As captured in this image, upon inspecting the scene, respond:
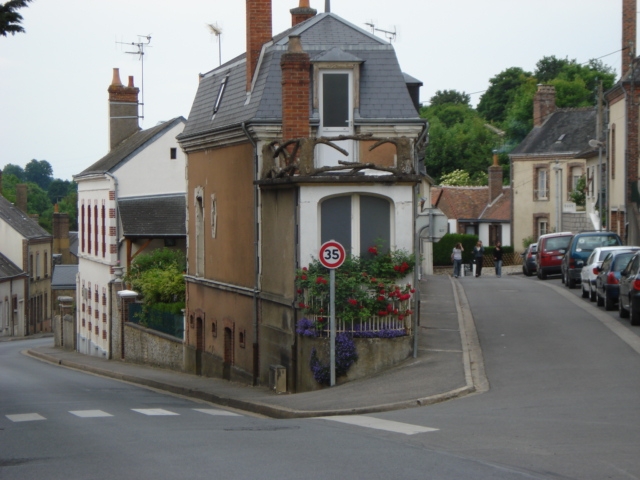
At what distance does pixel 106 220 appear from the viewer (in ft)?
136

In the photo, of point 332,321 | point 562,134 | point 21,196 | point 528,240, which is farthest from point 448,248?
point 332,321

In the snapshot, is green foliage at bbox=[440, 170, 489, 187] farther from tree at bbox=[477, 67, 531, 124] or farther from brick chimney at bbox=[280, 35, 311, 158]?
brick chimney at bbox=[280, 35, 311, 158]

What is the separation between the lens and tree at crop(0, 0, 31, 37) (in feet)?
46.8

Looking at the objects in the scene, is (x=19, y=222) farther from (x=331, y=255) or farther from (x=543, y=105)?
(x=331, y=255)

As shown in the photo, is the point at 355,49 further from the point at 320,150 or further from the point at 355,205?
the point at 355,205

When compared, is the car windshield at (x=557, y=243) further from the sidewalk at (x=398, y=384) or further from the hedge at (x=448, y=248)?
the hedge at (x=448, y=248)

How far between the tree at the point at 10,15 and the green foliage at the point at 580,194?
47.6 metres

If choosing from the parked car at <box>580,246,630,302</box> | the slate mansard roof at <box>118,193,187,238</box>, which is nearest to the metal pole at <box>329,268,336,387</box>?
the parked car at <box>580,246,630,302</box>

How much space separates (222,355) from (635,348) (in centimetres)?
1110

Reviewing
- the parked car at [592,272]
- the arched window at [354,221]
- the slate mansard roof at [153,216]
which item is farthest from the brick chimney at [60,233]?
the arched window at [354,221]

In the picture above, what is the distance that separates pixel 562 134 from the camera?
67.6 metres

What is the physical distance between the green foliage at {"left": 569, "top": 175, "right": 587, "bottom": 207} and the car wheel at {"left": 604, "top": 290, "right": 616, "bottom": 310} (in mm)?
32088

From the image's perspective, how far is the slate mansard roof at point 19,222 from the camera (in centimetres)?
6762

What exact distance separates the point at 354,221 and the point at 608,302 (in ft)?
31.5
